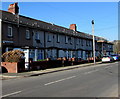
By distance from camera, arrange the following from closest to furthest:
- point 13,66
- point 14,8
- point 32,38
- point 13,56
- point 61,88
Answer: point 61,88 < point 13,66 < point 13,56 < point 14,8 < point 32,38

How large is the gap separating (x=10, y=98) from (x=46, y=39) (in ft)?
84.5

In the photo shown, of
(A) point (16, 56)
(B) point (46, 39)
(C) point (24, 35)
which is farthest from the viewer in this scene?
(B) point (46, 39)

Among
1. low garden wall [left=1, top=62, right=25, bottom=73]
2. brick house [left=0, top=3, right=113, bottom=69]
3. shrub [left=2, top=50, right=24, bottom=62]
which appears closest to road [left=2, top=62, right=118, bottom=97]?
low garden wall [left=1, top=62, right=25, bottom=73]

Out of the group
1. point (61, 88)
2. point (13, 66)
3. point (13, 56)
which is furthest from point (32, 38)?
point (61, 88)

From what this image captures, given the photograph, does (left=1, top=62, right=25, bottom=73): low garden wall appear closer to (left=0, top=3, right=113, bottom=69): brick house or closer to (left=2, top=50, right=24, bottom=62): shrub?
(left=2, top=50, right=24, bottom=62): shrub

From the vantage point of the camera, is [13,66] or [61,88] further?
[13,66]

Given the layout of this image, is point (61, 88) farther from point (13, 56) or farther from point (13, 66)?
point (13, 56)

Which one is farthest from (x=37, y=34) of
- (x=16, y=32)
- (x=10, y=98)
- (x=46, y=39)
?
(x=10, y=98)

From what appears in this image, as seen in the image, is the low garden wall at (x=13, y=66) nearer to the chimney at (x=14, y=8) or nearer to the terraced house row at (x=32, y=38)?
the terraced house row at (x=32, y=38)

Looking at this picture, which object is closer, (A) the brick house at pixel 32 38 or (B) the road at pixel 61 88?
(B) the road at pixel 61 88

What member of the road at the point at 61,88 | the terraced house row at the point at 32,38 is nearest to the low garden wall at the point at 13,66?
the terraced house row at the point at 32,38

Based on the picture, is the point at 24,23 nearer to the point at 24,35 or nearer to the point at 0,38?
the point at 24,35

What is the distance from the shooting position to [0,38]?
78.7 ft

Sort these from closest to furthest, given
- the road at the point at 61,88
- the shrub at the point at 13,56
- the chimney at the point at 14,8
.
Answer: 1. the road at the point at 61,88
2. the shrub at the point at 13,56
3. the chimney at the point at 14,8
